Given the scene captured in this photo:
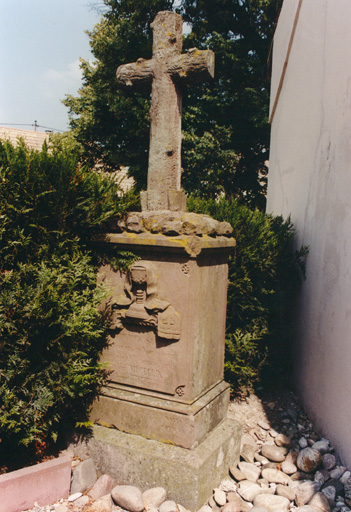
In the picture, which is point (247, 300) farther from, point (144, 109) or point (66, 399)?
point (144, 109)

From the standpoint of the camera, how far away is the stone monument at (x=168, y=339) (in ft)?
10.3

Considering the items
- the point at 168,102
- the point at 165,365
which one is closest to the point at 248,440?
the point at 165,365

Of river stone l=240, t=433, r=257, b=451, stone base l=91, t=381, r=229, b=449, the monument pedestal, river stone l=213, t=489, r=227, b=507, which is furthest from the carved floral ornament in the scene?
river stone l=240, t=433, r=257, b=451

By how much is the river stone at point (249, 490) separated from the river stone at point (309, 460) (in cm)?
55

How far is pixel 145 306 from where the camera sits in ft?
10.8

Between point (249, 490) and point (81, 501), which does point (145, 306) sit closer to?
point (81, 501)

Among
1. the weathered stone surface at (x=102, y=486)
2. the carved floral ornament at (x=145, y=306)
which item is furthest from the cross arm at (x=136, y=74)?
the weathered stone surface at (x=102, y=486)

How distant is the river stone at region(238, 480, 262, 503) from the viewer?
3.22m

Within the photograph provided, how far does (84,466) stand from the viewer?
128 inches

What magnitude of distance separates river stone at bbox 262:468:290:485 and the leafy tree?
10.4m

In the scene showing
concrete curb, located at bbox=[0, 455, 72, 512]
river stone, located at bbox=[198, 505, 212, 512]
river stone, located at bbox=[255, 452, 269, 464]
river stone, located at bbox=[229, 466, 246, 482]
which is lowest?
river stone, located at bbox=[255, 452, 269, 464]

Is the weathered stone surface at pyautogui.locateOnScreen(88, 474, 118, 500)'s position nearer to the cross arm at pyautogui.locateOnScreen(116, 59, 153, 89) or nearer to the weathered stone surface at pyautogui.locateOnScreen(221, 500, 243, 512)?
the weathered stone surface at pyautogui.locateOnScreen(221, 500, 243, 512)

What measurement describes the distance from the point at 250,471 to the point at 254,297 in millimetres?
1827

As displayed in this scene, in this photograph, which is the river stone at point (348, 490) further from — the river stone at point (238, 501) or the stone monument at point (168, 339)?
the stone monument at point (168, 339)
